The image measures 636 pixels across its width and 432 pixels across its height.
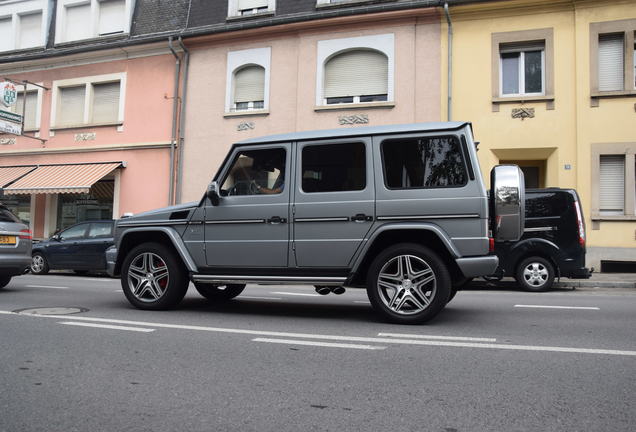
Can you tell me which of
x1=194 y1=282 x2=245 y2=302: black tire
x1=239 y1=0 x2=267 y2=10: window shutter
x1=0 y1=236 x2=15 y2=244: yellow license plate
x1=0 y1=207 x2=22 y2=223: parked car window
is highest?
x1=239 y1=0 x2=267 y2=10: window shutter

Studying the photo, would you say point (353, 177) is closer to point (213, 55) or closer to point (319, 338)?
point (319, 338)

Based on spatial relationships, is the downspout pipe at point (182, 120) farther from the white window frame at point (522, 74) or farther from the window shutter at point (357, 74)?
the white window frame at point (522, 74)

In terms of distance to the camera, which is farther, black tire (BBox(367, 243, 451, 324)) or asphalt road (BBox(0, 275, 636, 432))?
black tire (BBox(367, 243, 451, 324))

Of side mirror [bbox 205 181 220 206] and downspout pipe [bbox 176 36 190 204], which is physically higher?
downspout pipe [bbox 176 36 190 204]

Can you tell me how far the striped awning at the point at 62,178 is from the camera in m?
17.6

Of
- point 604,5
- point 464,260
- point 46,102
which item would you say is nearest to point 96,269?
point 46,102

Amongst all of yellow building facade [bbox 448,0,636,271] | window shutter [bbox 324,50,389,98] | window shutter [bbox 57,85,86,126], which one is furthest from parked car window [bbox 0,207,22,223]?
window shutter [bbox 57,85,86,126]

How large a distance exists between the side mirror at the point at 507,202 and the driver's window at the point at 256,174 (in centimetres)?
234

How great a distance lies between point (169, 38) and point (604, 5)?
13036 mm

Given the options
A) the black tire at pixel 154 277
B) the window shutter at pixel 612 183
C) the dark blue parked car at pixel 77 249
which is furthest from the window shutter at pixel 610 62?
the dark blue parked car at pixel 77 249

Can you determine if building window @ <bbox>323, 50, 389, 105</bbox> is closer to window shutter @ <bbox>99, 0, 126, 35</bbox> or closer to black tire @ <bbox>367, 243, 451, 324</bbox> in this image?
window shutter @ <bbox>99, 0, 126, 35</bbox>

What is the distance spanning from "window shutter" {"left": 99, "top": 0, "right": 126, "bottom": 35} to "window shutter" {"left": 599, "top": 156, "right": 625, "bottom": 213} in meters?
16.6

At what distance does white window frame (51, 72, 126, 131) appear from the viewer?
18906mm

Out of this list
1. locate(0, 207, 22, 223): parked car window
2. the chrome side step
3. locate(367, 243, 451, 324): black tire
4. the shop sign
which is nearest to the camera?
locate(367, 243, 451, 324): black tire
